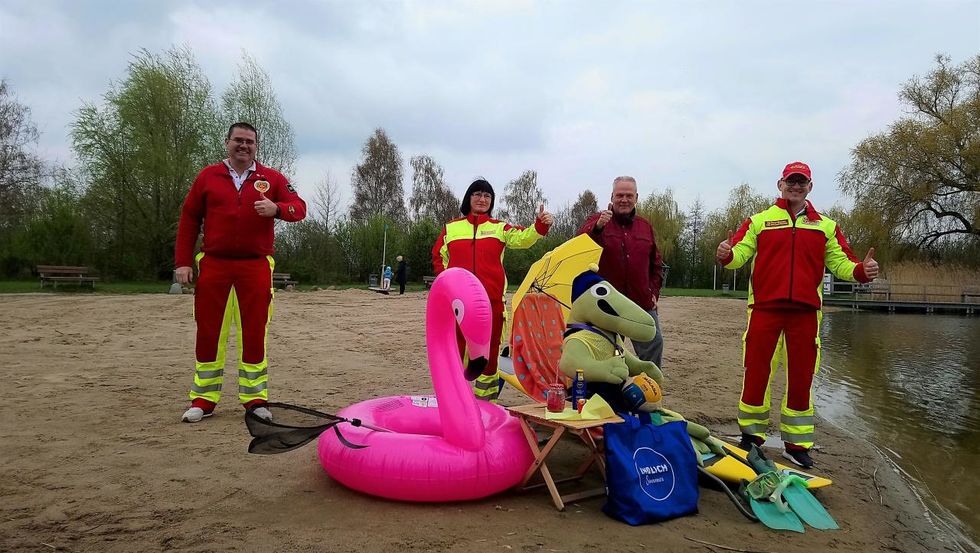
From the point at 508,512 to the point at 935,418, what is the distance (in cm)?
566

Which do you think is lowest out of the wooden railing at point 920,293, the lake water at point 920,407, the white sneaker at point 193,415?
the lake water at point 920,407

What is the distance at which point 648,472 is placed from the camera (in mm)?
3303

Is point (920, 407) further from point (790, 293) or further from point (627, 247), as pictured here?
point (627, 247)

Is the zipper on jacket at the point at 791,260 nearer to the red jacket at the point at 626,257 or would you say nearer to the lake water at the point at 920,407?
the red jacket at the point at 626,257

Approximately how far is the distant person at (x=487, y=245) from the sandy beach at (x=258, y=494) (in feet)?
3.03

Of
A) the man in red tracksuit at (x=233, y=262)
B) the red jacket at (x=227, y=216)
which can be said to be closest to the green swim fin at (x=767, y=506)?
the man in red tracksuit at (x=233, y=262)

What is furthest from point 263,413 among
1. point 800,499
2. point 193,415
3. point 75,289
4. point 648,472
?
point 75,289

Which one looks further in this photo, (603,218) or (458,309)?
(603,218)

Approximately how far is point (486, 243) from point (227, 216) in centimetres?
209

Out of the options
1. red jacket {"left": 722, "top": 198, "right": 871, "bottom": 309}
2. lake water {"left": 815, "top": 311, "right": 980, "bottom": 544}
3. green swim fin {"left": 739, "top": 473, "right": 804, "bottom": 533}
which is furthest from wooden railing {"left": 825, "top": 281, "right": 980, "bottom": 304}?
green swim fin {"left": 739, "top": 473, "right": 804, "bottom": 533}

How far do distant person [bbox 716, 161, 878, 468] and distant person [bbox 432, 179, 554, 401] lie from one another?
65.6 inches

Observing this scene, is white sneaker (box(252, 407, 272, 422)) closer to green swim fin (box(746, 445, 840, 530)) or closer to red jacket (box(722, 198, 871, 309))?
green swim fin (box(746, 445, 840, 530))

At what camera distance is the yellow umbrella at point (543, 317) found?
4281 millimetres

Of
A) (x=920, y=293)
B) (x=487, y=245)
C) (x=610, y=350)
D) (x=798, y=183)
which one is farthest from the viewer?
(x=920, y=293)
